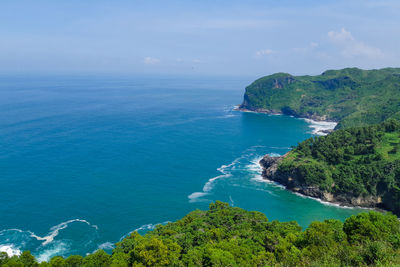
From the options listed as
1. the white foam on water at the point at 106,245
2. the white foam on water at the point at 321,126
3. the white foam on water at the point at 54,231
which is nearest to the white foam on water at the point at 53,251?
the white foam on water at the point at 54,231

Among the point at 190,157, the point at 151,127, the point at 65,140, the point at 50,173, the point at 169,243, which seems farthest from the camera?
the point at 151,127

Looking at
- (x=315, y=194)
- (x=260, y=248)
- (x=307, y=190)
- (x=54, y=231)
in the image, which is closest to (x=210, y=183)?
(x=307, y=190)

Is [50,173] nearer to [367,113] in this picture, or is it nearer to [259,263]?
[259,263]

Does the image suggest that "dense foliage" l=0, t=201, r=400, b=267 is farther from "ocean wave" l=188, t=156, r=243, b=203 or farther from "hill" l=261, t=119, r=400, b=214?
"hill" l=261, t=119, r=400, b=214

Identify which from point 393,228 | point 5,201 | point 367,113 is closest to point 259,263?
point 393,228

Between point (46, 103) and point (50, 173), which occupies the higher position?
point (46, 103)

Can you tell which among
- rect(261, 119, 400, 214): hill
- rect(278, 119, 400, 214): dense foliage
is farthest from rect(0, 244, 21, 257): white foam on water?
rect(278, 119, 400, 214): dense foliage
